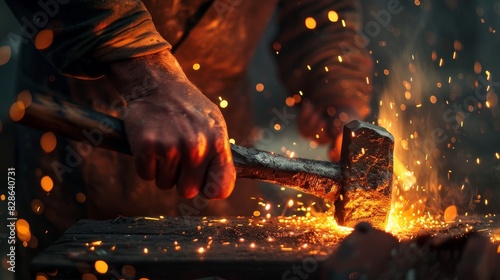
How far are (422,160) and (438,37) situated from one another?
1279mm

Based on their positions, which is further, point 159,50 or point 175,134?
point 159,50

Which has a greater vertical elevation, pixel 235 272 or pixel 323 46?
pixel 323 46

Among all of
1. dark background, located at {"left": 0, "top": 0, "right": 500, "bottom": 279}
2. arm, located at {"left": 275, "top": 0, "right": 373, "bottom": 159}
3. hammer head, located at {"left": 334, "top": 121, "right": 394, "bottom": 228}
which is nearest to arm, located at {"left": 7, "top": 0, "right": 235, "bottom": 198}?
hammer head, located at {"left": 334, "top": 121, "right": 394, "bottom": 228}

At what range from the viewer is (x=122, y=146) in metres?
1.40

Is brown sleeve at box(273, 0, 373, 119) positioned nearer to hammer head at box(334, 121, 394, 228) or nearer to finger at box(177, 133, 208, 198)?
hammer head at box(334, 121, 394, 228)

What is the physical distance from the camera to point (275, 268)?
4.07 ft

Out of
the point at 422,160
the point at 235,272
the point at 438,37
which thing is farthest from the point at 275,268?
the point at 438,37

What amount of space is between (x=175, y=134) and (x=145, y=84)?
183 mm

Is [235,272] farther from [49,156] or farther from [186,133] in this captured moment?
[49,156]

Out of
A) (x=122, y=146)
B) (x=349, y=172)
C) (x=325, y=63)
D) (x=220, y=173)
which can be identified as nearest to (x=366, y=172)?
(x=349, y=172)

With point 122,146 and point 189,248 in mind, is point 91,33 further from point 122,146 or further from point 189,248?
point 189,248

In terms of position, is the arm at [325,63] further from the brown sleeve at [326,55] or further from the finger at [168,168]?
the finger at [168,168]

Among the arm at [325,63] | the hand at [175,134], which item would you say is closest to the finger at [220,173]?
the hand at [175,134]

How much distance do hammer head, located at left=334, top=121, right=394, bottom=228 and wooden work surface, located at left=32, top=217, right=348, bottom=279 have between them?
0.08 m
